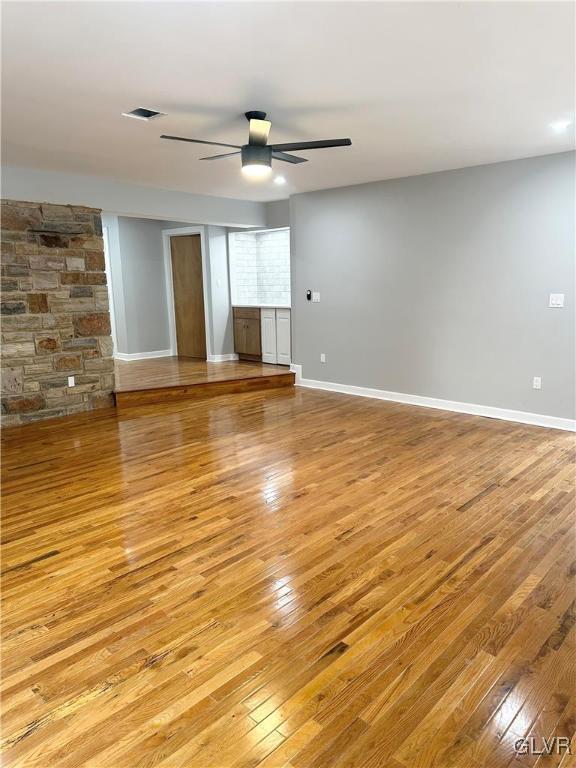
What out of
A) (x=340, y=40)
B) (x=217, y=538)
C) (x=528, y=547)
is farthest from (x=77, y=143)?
(x=528, y=547)

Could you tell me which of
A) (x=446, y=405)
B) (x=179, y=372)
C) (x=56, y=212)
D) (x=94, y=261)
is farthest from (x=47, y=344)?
(x=446, y=405)

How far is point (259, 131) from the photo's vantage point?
3189 millimetres

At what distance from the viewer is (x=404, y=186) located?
541cm

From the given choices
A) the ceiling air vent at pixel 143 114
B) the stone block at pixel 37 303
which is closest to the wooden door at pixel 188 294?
the stone block at pixel 37 303

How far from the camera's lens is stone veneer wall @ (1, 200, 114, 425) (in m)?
4.92

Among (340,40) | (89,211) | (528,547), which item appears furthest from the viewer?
(89,211)

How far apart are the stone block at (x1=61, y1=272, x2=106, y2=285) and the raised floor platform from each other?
1.26m

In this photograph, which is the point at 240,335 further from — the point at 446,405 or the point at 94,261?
the point at 446,405

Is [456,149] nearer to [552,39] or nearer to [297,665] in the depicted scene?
[552,39]

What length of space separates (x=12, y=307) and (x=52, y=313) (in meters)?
0.39

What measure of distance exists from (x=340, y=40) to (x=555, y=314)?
3.32 m

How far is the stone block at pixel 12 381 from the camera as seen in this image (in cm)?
493

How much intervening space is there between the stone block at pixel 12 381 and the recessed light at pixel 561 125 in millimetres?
5188

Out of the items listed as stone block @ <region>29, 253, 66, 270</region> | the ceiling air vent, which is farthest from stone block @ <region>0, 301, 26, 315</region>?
the ceiling air vent
